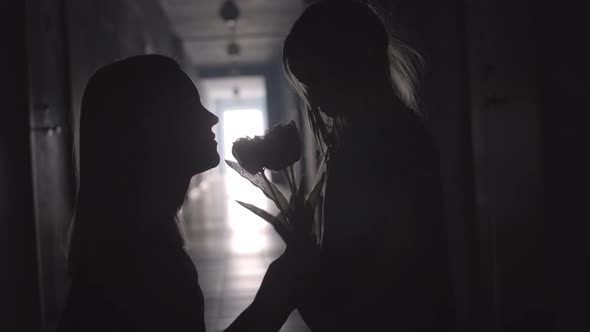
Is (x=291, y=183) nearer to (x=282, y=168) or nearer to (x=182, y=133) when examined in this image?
(x=282, y=168)

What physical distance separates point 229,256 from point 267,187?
4.07m

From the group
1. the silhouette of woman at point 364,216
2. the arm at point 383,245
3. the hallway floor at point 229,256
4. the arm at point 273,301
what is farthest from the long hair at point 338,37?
the hallway floor at point 229,256

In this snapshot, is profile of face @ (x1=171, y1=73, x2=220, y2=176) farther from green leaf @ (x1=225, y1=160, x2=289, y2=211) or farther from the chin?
green leaf @ (x1=225, y1=160, x2=289, y2=211)

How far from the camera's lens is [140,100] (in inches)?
33.6

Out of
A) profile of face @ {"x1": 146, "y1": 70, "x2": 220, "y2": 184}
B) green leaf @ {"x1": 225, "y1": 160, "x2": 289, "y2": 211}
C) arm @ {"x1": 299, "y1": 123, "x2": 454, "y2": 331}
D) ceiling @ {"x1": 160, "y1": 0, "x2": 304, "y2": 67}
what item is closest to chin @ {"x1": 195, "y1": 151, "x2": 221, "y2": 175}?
profile of face @ {"x1": 146, "y1": 70, "x2": 220, "y2": 184}

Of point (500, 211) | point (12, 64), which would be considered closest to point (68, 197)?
point (12, 64)

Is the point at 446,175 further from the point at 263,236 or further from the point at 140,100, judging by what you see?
the point at 263,236

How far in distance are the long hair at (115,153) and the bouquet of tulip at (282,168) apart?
7.2 inches

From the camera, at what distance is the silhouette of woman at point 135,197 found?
80 centimetres

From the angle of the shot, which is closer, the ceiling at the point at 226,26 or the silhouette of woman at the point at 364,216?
the silhouette of woman at the point at 364,216

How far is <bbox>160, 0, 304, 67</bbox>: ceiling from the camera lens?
8.65 metres

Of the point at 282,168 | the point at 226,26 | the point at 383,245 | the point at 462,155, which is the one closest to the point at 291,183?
the point at 282,168

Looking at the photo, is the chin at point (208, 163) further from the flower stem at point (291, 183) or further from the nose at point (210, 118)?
the flower stem at point (291, 183)

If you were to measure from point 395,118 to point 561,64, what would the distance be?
2.63 ft
